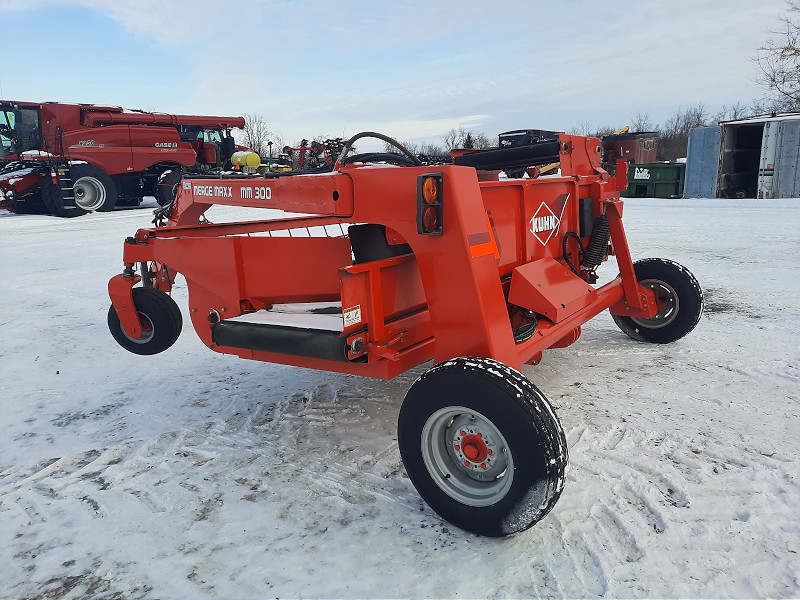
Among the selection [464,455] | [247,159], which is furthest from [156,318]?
[247,159]

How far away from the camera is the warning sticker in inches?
110

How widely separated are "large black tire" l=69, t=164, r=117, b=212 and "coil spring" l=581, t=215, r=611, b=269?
52.6ft

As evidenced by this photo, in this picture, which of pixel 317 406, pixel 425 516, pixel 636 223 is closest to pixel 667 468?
pixel 425 516

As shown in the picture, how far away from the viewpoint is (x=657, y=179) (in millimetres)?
19562

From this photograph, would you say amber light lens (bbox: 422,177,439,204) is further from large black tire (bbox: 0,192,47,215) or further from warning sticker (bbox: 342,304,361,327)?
large black tire (bbox: 0,192,47,215)

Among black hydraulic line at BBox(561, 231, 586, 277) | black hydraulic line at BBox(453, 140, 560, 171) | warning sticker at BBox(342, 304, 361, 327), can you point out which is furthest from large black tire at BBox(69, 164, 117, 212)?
warning sticker at BBox(342, 304, 361, 327)

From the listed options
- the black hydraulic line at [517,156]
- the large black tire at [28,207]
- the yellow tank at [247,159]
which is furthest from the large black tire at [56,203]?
the black hydraulic line at [517,156]

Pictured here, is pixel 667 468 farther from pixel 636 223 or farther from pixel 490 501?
pixel 636 223

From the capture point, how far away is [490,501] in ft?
7.73

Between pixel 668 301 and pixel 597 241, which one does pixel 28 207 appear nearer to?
pixel 597 241

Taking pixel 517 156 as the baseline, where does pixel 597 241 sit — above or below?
below

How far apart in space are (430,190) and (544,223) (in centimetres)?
144

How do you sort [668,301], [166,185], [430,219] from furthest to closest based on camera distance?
[166,185]
[668,301]
[430,219]

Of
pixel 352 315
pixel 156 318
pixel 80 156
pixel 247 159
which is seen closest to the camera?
pixel 352 315
